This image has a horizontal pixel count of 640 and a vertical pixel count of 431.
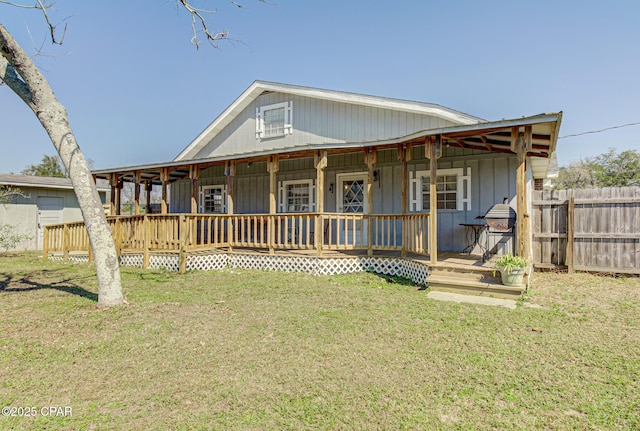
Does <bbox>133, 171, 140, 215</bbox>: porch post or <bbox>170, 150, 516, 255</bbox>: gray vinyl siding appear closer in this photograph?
<bbox>170, 150, 516, 255</bbox>: gray vinyl siding

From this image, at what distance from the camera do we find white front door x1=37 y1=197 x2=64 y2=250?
572 inches

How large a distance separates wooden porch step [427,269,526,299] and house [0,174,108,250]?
1543 cm

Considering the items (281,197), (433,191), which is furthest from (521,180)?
(281,197)

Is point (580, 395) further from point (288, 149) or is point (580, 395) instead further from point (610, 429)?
point (288, 149)

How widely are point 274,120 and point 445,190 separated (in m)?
6.43

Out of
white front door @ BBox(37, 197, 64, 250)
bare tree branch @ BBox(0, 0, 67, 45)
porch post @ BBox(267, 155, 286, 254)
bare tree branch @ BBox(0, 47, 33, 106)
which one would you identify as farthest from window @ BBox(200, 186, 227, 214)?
bare tree branch @ BBox(0, 47, 33, 106)

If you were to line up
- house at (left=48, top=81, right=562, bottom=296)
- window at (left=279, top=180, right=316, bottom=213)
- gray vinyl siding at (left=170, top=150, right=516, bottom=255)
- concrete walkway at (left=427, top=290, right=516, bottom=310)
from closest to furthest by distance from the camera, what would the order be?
concrete walkway at (left=427, top=290, right=516, bottom=310) → house at (left=48, top=81, right=562, bottom=296) → gray vinyl siding at (left=170, top=150, right=516, bottom=255) → window at (left=279, top=180, right=316, bottom=213)

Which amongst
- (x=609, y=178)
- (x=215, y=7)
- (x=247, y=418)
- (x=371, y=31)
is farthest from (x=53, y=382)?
(x=609, y=178)

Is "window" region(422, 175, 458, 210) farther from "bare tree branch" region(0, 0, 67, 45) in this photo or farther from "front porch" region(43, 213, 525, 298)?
"bare tree branch" region(0, 0, 67, 45)

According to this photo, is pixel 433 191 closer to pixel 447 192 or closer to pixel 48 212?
pixel 447 192

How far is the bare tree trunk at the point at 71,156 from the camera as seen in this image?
15.9ft

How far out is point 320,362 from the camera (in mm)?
3270

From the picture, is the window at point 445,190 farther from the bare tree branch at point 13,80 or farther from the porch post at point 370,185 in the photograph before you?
the bare tree branch at point 13,80

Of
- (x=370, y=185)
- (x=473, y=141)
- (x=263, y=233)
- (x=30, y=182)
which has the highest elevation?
(x=473, y=141)
